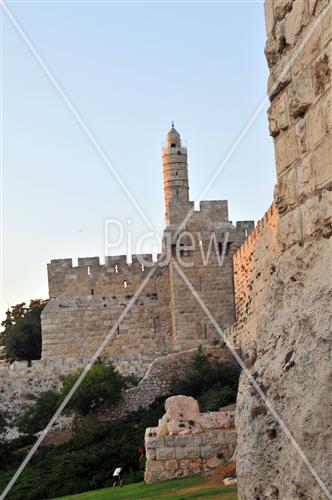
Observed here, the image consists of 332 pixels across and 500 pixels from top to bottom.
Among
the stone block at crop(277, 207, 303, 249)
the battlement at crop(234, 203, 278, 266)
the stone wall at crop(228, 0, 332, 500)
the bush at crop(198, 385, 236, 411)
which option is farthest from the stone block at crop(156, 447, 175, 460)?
the stone block at crop(277, 207, 303, 249)

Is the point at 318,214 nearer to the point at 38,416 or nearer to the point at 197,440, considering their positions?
the point at 197,440

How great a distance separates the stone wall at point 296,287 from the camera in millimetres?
2180

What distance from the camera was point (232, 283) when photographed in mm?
21297

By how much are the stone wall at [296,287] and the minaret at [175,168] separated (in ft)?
70.7

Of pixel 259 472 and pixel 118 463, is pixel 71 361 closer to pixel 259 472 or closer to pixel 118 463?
pixel 118 463

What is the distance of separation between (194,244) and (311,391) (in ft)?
63.4

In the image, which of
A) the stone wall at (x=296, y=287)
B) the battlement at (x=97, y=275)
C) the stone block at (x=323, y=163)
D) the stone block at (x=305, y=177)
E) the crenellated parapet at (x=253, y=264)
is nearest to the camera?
the stone wall at (x=296, y=287)

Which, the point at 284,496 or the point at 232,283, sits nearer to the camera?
the point at 284,496

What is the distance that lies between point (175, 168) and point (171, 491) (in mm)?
16974

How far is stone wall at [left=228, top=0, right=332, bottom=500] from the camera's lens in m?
2.18

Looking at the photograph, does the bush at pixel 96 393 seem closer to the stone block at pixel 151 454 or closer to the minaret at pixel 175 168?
the minaret at pixel 175 168

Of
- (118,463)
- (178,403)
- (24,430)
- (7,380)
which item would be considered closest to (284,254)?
(178,403)

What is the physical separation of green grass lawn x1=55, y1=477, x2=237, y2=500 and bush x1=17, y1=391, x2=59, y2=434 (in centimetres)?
820
